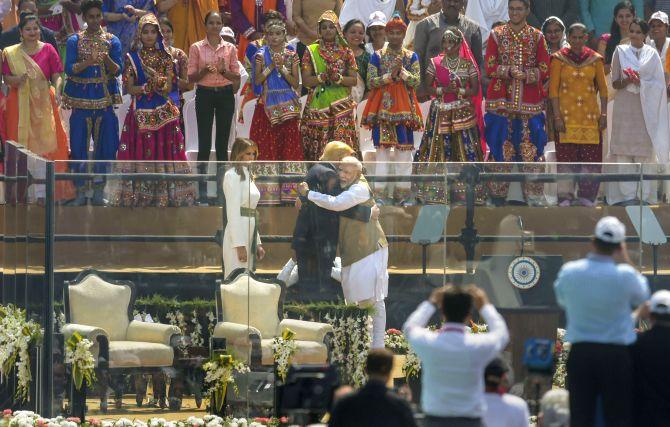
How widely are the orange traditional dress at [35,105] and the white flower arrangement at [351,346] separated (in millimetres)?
4698

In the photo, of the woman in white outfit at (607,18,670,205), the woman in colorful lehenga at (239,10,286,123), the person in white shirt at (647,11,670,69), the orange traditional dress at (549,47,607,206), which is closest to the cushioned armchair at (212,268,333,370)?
the woman in colorful lehenga at (239,10,286,123)

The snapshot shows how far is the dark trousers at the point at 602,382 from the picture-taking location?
12766 millimetres

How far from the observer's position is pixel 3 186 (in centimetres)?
1962

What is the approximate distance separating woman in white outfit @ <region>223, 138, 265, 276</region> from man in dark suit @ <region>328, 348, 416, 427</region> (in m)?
5.67

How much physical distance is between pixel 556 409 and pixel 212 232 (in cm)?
497

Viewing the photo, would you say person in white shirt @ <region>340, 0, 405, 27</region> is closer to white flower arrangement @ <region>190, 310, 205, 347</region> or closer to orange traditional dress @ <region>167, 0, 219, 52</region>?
orange traditional dress @ <region>167, 0, 219, 52</region>

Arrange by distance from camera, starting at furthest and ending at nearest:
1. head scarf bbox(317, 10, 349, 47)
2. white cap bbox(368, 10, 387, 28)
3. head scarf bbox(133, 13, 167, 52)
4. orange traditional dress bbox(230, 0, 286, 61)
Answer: orange traditional dress bbox(230, 0, 286, 61) < white cap bbox(368, 10, 387, 28) < head scarf bbox(133, 13, 167, 52) < head scarf bbox(317, 10, 349, 47)

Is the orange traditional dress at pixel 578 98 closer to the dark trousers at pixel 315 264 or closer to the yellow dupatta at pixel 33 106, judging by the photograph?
the dark trousers at pixel 315 264

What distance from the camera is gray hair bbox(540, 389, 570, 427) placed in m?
13.0

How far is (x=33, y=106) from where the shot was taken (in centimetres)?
2075

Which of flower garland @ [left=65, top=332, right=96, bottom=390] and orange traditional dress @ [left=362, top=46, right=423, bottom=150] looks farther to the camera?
orange traditional dress @ [left=362, top=46, right=423, bottom=150]

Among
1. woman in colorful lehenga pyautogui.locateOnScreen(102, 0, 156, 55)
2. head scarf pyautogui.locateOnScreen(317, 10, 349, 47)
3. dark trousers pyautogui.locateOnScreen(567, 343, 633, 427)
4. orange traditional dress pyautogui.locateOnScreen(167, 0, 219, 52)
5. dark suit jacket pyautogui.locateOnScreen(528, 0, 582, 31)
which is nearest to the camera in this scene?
dark trousers pyautogui.locateOnScreen(567, 343, 633, 427)

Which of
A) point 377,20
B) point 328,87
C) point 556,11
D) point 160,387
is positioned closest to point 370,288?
point 160,387

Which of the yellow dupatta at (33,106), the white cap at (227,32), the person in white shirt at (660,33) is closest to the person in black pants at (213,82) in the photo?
the white cap at (227,32)
